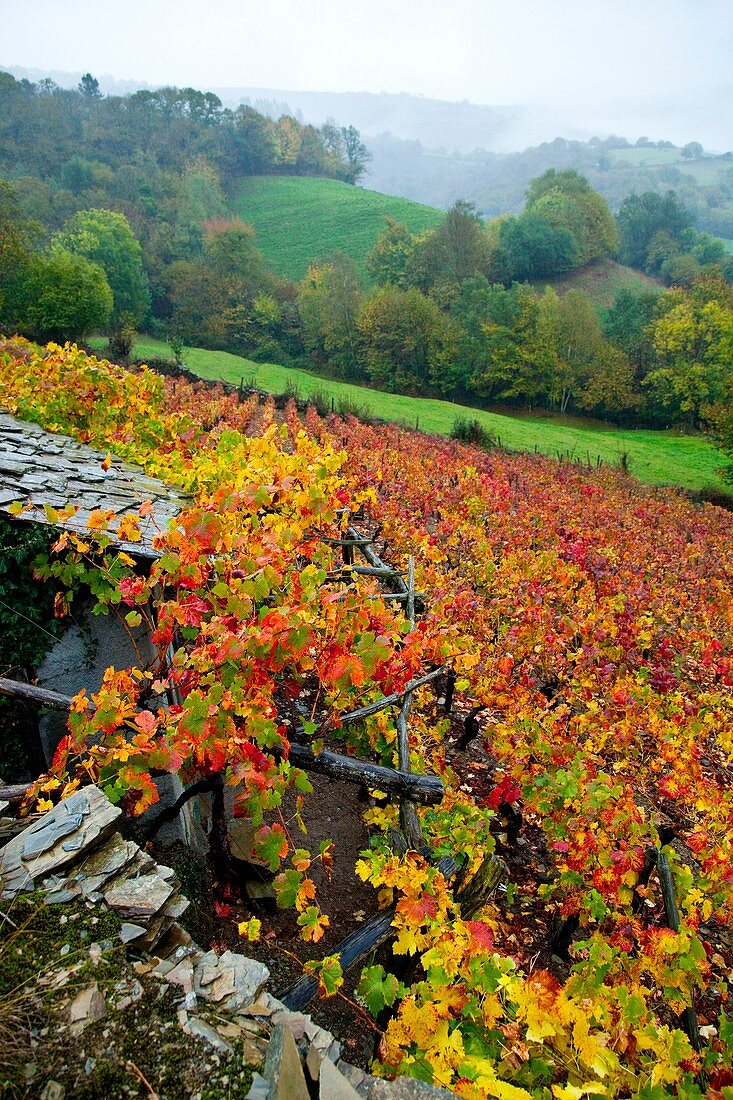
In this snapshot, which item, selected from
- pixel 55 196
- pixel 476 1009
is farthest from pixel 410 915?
pixel 55 196

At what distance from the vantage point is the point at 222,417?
61.4 ft

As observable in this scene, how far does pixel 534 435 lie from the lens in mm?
33094

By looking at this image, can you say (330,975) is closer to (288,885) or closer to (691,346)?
(288,885)

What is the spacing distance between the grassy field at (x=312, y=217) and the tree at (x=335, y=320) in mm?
Result: 16323

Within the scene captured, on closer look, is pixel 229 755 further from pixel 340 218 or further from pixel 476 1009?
pixel 340 218

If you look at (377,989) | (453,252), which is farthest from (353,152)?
(377,989)

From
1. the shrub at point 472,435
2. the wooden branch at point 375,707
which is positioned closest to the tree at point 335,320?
the shrub at point 472,435

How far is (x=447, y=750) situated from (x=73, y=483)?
470 centimetres

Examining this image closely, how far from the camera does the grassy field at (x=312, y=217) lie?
75688 millimetres

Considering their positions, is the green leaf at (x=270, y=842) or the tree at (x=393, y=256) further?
the tree at (x=393, y=256)

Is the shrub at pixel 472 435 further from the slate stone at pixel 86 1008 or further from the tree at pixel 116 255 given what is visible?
the tree at pixel 116 255

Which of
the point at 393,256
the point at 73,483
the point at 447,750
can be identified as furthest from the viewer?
the point at 393,256

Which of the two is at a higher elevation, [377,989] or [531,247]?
[531,247]

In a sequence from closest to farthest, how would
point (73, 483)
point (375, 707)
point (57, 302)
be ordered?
point (375, 707) < point (73, 483) < point (57, 302)
